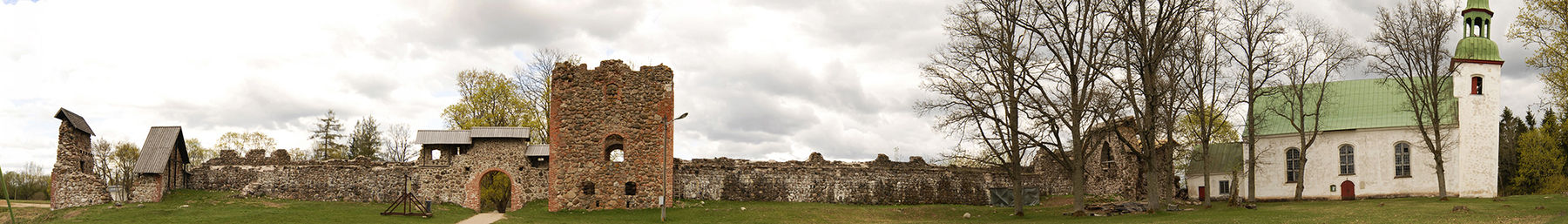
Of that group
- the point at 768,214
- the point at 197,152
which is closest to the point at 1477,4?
the point at 768,214

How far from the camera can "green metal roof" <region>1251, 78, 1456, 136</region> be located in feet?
151

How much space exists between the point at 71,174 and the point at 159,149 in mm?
4902

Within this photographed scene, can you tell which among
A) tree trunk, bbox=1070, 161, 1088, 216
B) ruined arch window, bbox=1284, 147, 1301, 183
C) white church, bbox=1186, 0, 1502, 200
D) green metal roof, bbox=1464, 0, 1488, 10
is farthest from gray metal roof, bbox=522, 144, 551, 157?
green metal roof, bbox=1464, 0, 1488, 10

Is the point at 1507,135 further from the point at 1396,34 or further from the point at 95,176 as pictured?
the point at 95,176

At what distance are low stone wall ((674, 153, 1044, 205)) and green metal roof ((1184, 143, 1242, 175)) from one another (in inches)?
589

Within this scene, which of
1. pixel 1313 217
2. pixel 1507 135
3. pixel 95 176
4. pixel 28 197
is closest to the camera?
pixel 1313 217

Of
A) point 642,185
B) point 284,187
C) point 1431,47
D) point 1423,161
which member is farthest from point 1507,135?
point 284,187

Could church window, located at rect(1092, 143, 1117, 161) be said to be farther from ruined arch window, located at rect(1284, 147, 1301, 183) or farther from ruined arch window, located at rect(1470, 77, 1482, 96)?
ruined arch window, located at rect(1470, 77, 1482, 96)

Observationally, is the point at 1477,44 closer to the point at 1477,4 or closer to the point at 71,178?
the point at 1477,4

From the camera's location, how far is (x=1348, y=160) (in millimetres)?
46750

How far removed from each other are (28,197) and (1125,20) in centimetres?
5819

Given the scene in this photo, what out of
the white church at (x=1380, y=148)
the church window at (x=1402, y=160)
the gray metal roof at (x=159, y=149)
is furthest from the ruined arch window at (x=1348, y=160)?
the gray metal roof at (x=159, y=149)

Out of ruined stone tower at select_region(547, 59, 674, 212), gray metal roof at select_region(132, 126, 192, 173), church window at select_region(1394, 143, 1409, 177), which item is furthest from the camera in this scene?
church window at select_region(1394, 143, 1409, 177)

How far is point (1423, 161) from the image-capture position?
44312 mm
